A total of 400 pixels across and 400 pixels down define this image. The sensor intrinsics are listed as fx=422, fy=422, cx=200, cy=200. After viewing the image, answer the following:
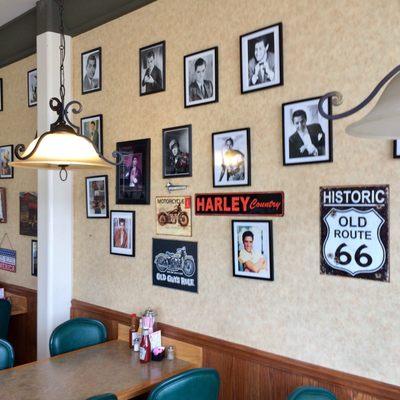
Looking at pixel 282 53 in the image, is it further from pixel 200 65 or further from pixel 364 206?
pixel 364 206

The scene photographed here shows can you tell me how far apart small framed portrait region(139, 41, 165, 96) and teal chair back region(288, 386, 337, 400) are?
177 cm

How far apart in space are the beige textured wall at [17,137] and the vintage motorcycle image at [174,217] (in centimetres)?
155

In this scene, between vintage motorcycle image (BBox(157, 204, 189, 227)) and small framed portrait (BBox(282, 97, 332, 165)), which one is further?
vintage motorcycle image (BBox(157, 204, 189, 227))

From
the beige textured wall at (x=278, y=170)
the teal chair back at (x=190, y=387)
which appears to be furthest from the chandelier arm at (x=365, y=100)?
the teal chair back at (x=190, y=387)

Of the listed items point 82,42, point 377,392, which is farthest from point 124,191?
point 377,392

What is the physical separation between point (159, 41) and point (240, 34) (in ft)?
2.04

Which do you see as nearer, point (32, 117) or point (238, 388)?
point (238, 388)

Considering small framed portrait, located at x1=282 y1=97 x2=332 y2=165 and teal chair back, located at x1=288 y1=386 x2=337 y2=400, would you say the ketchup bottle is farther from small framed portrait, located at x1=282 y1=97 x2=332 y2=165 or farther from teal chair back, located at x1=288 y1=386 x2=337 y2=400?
small framed portrait, located at x1=282 y1=97 x2=332 y2=165

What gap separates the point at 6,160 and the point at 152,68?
1.99 meters

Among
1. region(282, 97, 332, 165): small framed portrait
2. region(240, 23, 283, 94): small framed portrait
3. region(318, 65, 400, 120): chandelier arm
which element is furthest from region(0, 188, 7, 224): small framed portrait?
region(318, 65, 400, 120): chandelier arm

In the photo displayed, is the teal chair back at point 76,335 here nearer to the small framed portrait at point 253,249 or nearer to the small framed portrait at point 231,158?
the small framed portrait at point 253,249

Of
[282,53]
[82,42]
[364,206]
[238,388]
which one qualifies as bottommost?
[238,388]

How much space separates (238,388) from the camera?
2135 mm

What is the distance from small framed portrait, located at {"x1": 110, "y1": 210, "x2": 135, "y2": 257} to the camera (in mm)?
2709
